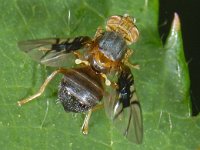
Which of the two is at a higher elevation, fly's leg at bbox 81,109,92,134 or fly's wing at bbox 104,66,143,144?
fly's wing at bbox 104,66,143,144

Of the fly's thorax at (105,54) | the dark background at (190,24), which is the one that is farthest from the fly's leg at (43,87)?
the dark background at (190,24)

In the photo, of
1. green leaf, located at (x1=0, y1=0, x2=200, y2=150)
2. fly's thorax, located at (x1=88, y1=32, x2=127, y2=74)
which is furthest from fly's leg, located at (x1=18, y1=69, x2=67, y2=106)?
fly's thorax, located at (x1=88, y1=32, x2=127, y2=74)

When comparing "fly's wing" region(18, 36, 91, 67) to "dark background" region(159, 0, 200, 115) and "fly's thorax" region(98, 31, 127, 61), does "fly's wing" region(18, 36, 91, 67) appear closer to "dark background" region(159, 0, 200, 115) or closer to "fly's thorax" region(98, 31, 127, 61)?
"fly's thorax" region(98, 31, 127, 61)

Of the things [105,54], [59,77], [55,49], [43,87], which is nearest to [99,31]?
[105,54]

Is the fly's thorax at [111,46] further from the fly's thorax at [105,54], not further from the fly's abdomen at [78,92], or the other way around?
the fly's abdomen at [78,92]

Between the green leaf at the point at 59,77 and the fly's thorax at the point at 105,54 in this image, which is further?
the fly's thorax at the point at 105,54
